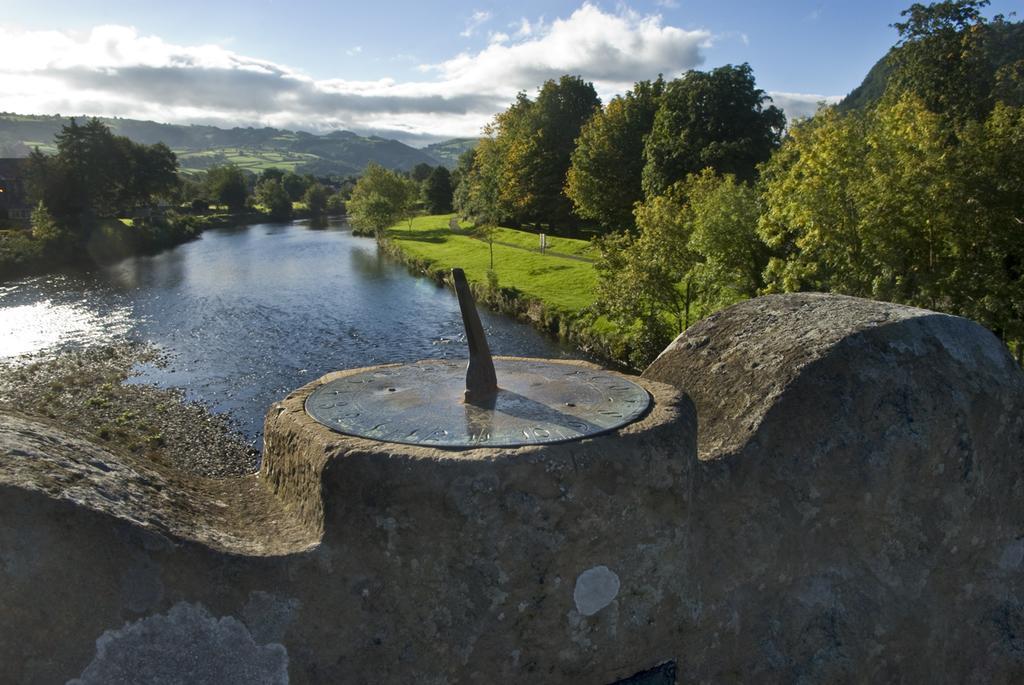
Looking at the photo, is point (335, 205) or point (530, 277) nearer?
point (530, 277)

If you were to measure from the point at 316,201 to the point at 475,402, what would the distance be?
394ft

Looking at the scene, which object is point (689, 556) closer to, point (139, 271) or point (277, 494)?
point (277, 494)

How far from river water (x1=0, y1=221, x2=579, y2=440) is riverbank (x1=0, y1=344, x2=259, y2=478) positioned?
89 cm

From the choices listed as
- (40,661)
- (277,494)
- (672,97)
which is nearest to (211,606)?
(40,661)

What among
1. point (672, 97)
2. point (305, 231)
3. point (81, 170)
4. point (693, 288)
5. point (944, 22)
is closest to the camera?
point (693, 288)

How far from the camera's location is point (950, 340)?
6371mm

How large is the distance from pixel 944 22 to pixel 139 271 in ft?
155

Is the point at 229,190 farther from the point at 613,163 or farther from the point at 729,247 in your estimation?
the point at 729,247

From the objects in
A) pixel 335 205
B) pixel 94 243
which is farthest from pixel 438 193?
pixel 94 243

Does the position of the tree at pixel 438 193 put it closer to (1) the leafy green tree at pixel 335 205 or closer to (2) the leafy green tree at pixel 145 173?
(1) the leafy green tree at pixel 335 205

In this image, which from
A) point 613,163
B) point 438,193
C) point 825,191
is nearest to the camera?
point 825,191

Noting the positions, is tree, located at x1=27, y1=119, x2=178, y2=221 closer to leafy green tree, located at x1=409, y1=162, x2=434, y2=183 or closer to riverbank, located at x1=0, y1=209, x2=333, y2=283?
riverbank, located at x1=0, y1=209, x2=333, y2=283

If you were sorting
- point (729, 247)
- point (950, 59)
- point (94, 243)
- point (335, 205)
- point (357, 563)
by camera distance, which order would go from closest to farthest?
point (357, 563) < point (729, 247) < point (950, 59) < point (94, 243) < point (335, 205)

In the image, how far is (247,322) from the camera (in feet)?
114
